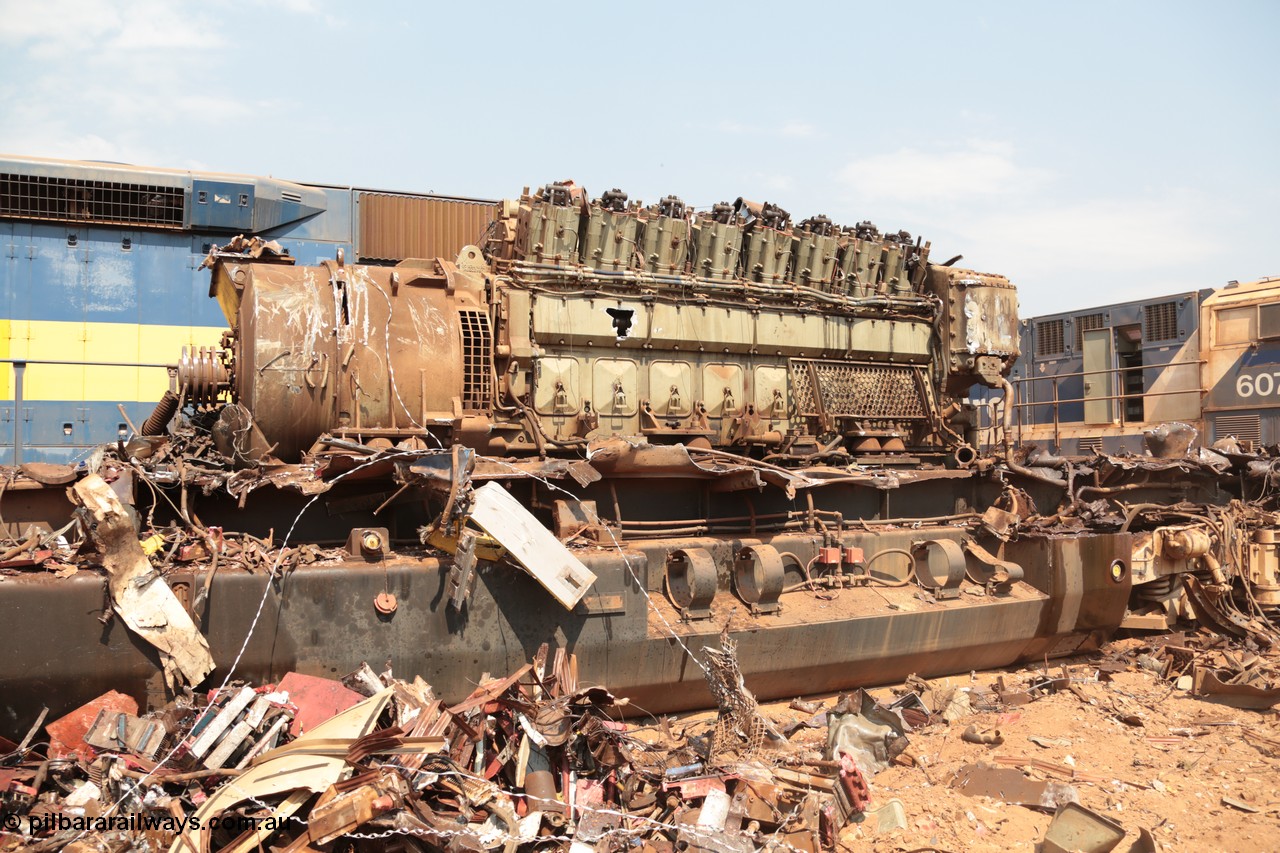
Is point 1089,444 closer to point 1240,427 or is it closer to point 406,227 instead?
point 1240,427

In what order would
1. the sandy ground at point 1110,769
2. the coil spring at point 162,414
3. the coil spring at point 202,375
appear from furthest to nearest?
the coil spring at point 162,414 < the coil spring at point 202,375 < the sandy ground at point 1110,769

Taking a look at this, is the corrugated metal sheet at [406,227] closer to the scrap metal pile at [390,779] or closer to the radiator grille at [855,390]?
the radiator grille at [855,390]

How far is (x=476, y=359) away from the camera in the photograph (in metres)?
9.50

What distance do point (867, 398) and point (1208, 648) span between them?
16.1ft

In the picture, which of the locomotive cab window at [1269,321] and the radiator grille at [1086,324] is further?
the radiator grille at [1086,324]

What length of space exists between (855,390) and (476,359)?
4.90 metres

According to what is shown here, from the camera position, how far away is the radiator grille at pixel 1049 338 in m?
22.1

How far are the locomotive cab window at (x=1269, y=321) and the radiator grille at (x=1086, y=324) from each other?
12.2ft

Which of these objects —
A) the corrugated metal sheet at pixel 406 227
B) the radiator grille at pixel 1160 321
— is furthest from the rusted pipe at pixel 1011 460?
the corrugated metal sheet at pixel 406 227

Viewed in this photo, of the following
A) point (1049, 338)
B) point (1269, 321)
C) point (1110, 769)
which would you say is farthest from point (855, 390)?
point (1049, 338)

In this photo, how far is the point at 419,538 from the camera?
8477 mm

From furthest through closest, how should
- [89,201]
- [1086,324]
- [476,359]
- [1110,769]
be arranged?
[1086,324], [89,201], [476,359], [1110,769]

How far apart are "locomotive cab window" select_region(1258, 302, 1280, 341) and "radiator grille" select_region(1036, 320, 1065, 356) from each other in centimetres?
460

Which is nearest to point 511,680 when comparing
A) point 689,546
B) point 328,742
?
point 328,742
